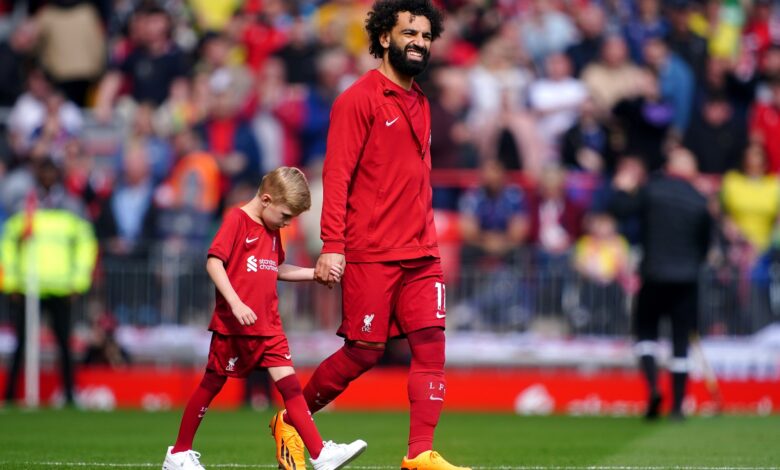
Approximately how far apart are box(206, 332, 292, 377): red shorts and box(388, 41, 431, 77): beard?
167 centimetres

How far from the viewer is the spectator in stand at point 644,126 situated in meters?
19.6

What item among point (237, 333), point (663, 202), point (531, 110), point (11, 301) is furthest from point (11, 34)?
point (237, 333)

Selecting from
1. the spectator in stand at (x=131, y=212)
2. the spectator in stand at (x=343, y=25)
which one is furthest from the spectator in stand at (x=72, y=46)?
the spectator in stand at (x=343, y=25)

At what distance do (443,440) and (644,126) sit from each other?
830cm

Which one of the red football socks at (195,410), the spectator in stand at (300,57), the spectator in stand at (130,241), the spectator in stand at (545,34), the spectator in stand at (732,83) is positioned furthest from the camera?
the spectator in stand at (545,34)

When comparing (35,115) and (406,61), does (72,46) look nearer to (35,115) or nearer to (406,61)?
(35,115)

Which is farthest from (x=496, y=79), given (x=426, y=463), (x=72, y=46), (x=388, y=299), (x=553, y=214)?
(x=426, y=463)

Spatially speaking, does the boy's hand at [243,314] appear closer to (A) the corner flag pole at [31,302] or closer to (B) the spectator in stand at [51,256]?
(B) the spectator in stand at [51,256]

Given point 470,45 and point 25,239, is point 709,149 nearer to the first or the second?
point 470,45

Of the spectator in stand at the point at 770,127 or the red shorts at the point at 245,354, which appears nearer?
the red shorts at the point at 245,354

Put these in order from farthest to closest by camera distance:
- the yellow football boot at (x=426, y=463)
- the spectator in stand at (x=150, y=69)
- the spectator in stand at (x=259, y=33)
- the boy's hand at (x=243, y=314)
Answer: the spectator in stand at (x=259, y=33) → the spectator in stand at (x=150, y=69) → the boy's hand at (x=243, y=314) → the yellow football boot at (x=426, y=463)

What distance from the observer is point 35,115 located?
21.8m

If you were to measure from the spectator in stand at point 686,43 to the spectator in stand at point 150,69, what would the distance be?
707 centimetres

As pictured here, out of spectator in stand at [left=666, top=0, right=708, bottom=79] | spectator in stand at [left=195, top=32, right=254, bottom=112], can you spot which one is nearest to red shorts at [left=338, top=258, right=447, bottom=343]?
spectator in stand at [left=195, top=32, right=254, bottom=112]
